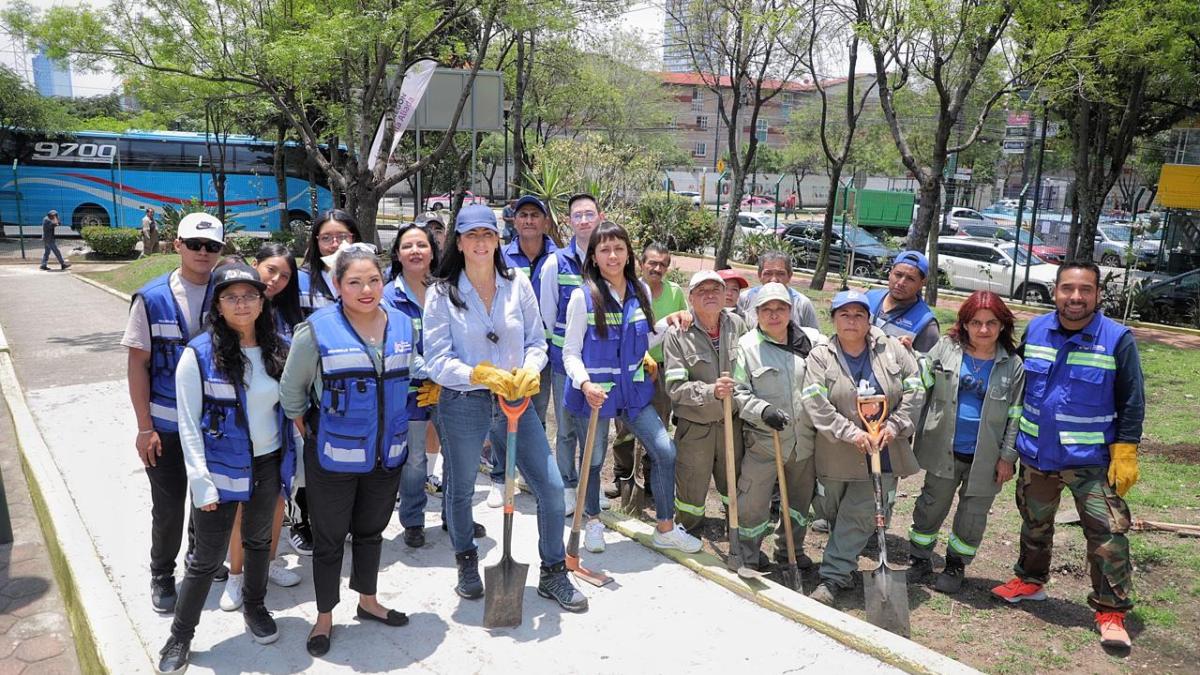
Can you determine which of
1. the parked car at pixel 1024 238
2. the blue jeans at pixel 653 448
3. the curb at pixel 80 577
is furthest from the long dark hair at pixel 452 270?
the parked car at pixel 1024 238

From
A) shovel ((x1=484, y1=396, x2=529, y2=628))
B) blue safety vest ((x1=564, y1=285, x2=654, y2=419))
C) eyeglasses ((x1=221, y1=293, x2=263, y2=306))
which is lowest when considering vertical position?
shovel ((x1=484, y1=396, x2=529, y2=628))

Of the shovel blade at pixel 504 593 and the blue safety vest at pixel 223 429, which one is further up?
the blue safety vest at pixel 223 429

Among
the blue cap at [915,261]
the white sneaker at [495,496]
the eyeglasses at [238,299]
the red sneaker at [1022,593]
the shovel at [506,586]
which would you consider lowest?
the red sneaker at [1022,593]

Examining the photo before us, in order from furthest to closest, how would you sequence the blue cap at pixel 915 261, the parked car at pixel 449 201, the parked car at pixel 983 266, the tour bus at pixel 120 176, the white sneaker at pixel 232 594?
the tour bus at pixel 120 176 → the parked car at pixel 983 266 → the parked car at pixel 449 201 → the blue cap at pixel 915 261 → the white sneaker at pixel 232 594

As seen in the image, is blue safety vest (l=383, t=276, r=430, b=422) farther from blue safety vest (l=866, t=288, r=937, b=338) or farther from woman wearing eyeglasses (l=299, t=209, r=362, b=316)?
blue safety vest (l=866, t=288, r=937, b=338)

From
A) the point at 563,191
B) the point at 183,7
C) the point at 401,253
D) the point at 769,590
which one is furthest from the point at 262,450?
the point at 563,191

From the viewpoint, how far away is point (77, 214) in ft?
81.5

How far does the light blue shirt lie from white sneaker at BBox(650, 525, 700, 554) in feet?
4.54

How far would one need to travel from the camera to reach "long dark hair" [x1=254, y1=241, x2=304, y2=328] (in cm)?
411

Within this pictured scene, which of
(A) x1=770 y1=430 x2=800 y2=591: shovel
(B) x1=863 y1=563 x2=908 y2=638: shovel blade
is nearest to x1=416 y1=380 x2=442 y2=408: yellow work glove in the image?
(A) x1=770 y1=430 x2=800 y2=591: shovel

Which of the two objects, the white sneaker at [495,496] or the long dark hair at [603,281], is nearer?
the long dark hair at [603,281]

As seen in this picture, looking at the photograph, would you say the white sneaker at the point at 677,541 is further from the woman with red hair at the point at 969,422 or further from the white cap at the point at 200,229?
the white cap at the point at 200,229

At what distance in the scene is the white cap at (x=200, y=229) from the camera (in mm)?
3641

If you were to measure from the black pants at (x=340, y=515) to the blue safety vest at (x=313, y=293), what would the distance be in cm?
130
